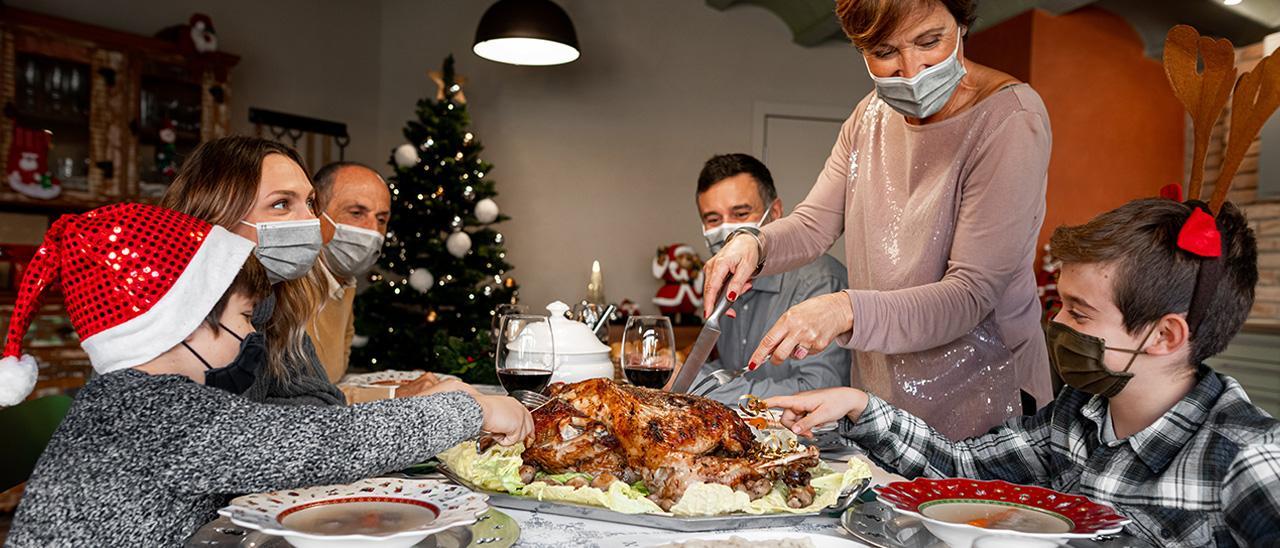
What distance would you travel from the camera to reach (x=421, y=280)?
4.96 meters

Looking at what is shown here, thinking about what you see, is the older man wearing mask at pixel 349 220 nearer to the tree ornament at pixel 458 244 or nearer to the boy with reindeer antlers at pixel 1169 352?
the tree ornament at pixel 458 244

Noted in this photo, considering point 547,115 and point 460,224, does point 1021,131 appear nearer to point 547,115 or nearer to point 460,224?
point 460,224

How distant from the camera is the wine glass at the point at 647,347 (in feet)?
5.36

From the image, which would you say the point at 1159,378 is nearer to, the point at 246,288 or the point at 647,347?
the point at 647,347

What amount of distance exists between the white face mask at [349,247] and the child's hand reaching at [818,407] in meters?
1.98

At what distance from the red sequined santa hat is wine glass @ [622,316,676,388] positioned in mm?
713

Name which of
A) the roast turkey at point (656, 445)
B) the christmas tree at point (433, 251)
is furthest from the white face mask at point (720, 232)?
the christmas tree at point (433, 251)

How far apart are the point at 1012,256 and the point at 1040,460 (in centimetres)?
39

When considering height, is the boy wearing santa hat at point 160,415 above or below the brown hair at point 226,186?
below

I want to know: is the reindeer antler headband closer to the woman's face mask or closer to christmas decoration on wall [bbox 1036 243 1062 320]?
the woman's face mask

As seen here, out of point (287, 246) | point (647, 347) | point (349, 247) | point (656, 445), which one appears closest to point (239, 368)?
point (287, 246)

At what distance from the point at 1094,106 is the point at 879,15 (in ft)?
13.7

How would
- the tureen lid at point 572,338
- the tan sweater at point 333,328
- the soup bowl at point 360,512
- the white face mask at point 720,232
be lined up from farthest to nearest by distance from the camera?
the white face mask at point 720,232 → the tan sweater at point 333,328 → the tureen lid at point 572,338 → the soup bowl at point 360,512

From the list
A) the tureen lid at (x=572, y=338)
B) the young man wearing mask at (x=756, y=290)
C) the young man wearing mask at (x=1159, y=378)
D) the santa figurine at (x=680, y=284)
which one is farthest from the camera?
the santa figurine at (x=680, y=284)
